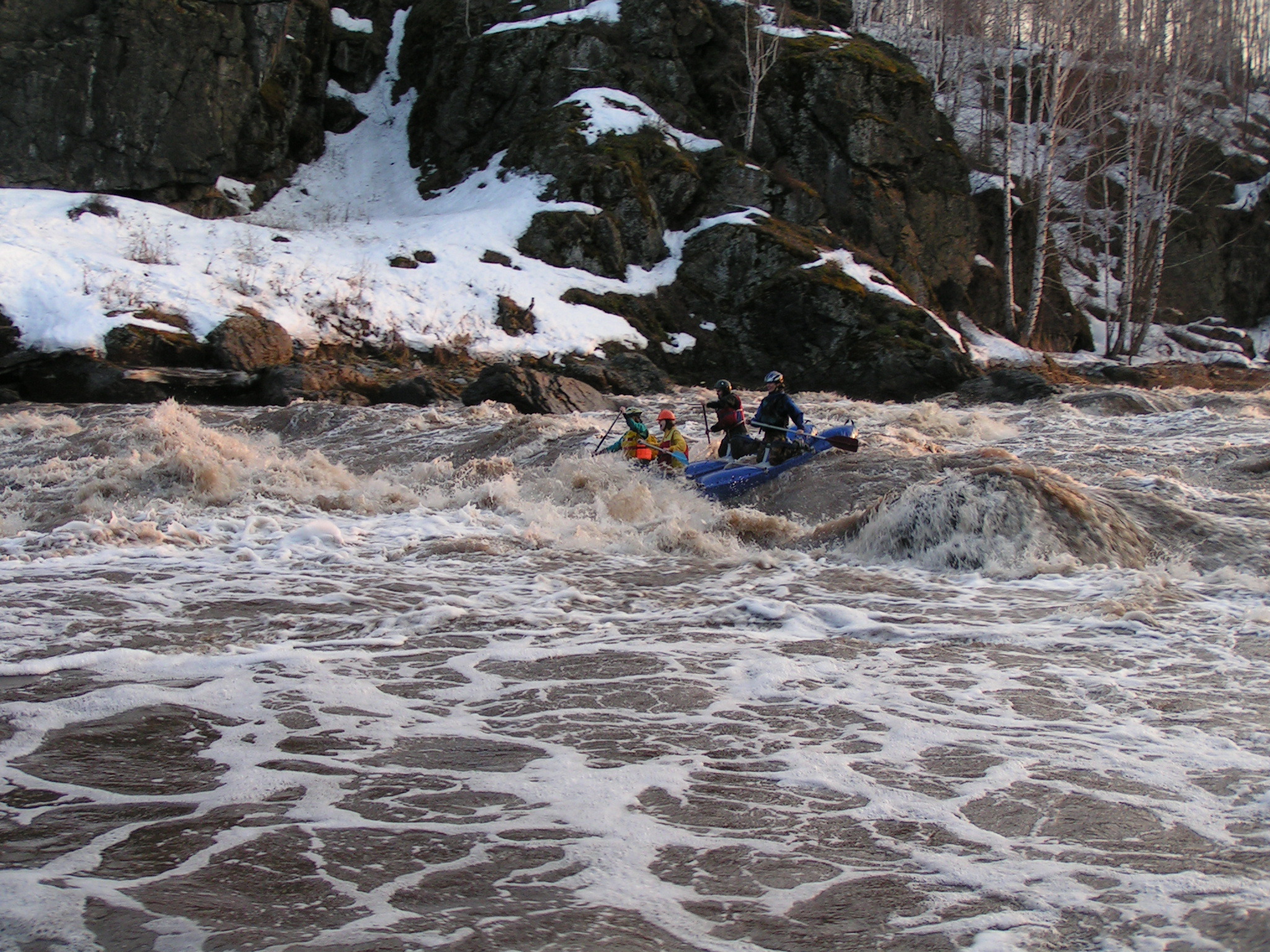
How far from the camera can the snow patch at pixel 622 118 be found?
25.0 meters

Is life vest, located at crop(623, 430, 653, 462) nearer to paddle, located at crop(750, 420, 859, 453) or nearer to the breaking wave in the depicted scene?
paddle, located at crop(750, 420, 859, 453)

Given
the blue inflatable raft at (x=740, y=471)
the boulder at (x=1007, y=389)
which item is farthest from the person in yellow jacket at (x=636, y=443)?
the boulder at (x=1007, y=389)

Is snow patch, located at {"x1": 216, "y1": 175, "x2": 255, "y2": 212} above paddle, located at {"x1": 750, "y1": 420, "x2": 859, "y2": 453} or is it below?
above

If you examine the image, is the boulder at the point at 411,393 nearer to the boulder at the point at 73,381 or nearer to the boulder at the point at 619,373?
the boulder at the point at 619,373

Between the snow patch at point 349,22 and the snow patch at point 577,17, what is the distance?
538cm

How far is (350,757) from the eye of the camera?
132 inches

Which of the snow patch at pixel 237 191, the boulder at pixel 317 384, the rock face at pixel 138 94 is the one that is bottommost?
the boulder at pixel 317 384

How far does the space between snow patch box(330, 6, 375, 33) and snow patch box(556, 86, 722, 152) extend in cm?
993

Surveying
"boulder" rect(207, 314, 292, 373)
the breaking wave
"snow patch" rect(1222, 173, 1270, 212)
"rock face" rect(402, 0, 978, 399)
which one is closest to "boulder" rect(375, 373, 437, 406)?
"boulder" rect(207, 314, 292, 373)

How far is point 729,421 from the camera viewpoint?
11.3 metres

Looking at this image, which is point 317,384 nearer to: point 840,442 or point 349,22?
point 840,442

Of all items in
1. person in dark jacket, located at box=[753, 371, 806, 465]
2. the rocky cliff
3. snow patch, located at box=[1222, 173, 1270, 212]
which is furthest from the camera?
snow patch, located at box=[1222, 173, 1270, 212]

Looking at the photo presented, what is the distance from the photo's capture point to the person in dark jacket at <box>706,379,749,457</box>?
1091cm

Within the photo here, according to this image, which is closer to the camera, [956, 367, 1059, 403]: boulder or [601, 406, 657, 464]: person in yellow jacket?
[601, 406, 657, 464]: person in yellow jacket
